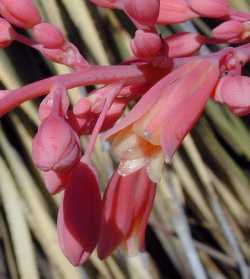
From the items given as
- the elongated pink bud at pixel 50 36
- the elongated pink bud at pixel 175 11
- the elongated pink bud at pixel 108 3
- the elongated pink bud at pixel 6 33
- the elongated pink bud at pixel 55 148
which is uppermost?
the elongated pink bud at pixel 6 33

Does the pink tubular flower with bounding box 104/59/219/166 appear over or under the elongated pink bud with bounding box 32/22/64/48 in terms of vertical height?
under

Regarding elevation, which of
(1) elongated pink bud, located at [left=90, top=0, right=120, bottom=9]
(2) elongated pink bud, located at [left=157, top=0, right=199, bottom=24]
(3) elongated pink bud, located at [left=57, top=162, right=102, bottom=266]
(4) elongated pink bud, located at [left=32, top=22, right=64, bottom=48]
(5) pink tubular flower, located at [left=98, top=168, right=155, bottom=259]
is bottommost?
(5) pink tubular flower, located at [left=98, top=168, right=155, bottom=259]

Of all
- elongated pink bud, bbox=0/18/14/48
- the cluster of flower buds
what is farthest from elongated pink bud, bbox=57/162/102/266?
elongated pink bud, bbox=0/18/14/48

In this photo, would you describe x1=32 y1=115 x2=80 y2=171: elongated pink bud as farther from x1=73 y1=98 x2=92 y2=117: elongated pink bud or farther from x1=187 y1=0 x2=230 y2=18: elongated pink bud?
x1=187 y1=0 x2=230 y2=18: elongated pink bud

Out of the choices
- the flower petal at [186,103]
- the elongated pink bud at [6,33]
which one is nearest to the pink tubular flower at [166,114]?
the flower petal at [186,103]

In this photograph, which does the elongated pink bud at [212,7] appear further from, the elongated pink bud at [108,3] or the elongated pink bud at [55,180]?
the elongated pink bud at [55,180]

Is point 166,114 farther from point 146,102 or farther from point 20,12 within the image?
point 20,12

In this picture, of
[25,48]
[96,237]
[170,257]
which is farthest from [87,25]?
[96,237]
